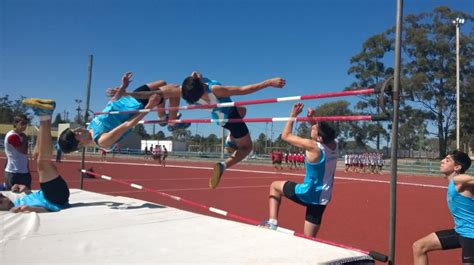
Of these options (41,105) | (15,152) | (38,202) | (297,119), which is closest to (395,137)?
(297,119)

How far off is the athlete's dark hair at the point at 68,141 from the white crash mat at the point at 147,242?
108 centimetres

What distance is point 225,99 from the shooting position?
5062mm

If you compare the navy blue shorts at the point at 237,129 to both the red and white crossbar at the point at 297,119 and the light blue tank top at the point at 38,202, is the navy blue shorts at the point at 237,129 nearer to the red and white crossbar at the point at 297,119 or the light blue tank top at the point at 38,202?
the red and white crossbar at the point at 297,119

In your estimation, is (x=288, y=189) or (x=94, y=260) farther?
(x=288, y=189)

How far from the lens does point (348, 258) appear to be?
2.86 metres

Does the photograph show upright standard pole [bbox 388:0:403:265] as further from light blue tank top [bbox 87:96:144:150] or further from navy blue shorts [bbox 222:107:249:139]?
light blue tank top [bbox 87:96:144:150]

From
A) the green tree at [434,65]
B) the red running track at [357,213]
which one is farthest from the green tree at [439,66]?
the red running track at [357,213]

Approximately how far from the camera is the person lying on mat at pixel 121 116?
5.16m

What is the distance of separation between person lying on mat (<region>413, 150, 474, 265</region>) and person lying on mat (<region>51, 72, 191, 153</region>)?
321 cm

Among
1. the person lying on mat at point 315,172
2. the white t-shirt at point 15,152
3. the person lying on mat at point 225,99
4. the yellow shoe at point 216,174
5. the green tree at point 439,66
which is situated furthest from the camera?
the green tree at point 439,66

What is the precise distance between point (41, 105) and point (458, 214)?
183 inches

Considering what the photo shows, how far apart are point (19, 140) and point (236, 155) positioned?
3594mm

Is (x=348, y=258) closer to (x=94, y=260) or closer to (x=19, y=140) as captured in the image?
(x=94, y=260)

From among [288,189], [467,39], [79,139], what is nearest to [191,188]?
[79,139]
